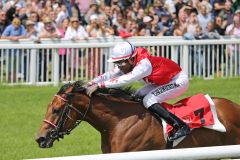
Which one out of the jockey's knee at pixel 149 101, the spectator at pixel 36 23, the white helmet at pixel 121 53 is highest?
the white helmet at pixel 121 53

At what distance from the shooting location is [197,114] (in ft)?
30.2

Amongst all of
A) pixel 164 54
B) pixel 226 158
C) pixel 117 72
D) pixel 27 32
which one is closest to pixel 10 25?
pixel 27 32

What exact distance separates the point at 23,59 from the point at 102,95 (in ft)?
25.3

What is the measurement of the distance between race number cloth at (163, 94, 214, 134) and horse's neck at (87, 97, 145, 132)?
1.33ft

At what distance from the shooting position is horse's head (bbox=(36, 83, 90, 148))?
8930mm

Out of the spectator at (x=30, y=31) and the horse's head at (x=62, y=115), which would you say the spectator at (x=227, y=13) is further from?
the horse's head at (x=62, y=115)

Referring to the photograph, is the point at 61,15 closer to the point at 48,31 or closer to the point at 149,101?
the point at 48,31

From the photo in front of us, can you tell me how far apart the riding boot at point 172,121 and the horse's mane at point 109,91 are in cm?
29

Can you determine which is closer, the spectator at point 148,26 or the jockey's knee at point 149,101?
the jockey's knee at point 149,101

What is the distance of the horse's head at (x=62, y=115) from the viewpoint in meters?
8.93

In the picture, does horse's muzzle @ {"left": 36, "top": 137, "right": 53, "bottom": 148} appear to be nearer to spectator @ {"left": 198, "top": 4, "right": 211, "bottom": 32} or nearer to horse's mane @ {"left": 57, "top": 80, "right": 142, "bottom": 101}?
horse's mane @ {"left": 57, "top": 80, "right": 142, "bottom": 101}

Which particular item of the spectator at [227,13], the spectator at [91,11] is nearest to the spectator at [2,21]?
the spectator at [91,11]

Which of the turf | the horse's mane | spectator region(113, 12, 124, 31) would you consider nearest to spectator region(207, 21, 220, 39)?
the turf

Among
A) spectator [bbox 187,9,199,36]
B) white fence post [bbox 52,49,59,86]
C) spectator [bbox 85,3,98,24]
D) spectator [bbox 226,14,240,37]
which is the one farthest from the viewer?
spectator [bbox 85,3,98,24]
